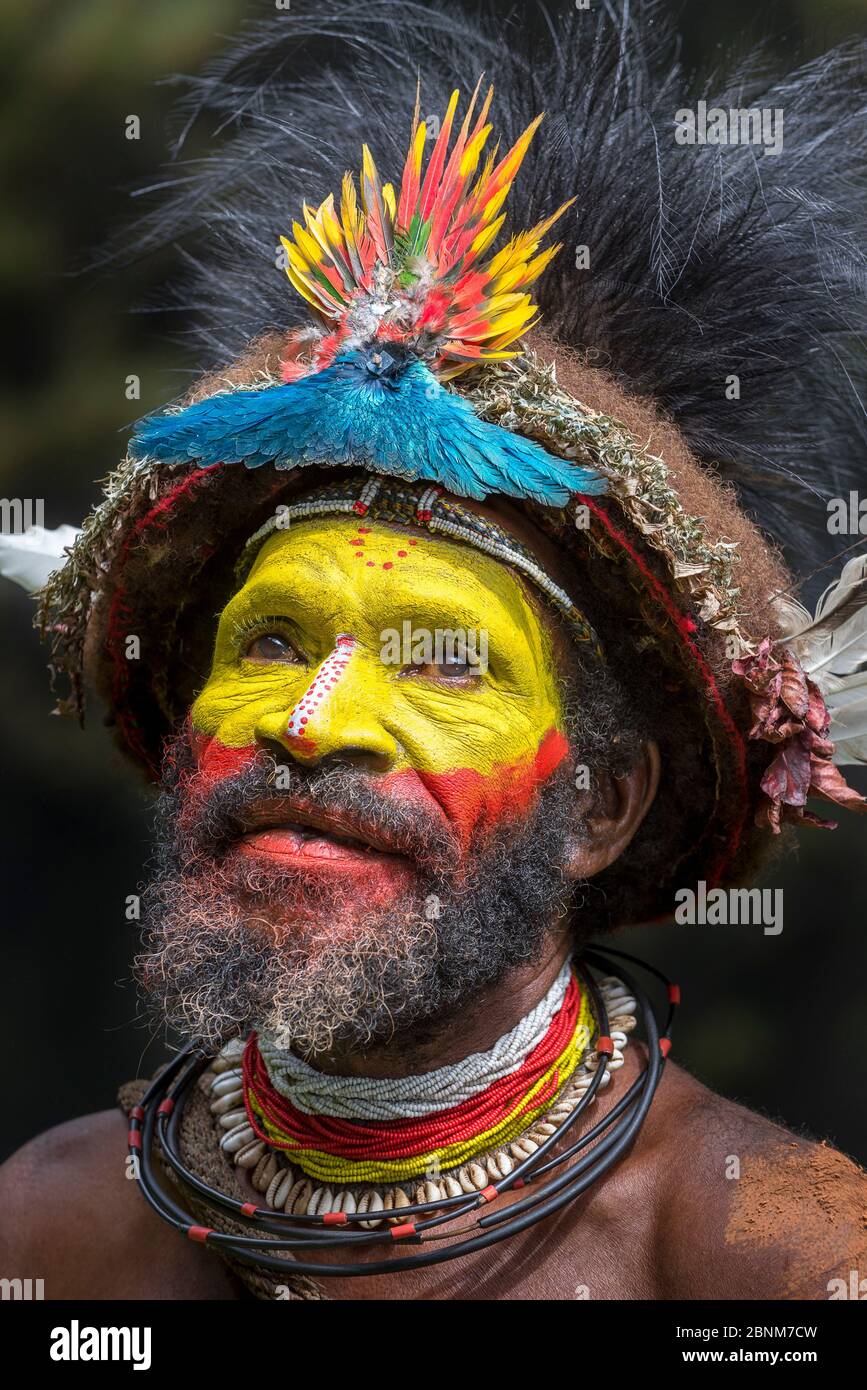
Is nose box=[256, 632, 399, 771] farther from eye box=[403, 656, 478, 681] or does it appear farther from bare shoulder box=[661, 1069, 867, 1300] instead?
bare shoulder box=[661, 1069, 867, 1300]

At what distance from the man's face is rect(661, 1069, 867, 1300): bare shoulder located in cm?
52

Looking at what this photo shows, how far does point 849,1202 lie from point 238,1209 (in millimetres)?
1128

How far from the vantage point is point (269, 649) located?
9.30 ft

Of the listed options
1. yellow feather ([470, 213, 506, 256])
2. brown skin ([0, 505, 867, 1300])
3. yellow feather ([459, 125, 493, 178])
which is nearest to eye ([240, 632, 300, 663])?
brown skin ([0, 505, 867, 1300])

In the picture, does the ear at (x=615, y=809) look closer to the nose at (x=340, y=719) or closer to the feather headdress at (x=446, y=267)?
the nose at (x=340, y=719)

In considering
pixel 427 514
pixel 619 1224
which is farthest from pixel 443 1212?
pixel 427 514

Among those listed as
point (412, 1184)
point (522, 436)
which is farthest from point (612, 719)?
point (412, 1184)

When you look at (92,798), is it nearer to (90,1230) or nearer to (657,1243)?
(90,1230)

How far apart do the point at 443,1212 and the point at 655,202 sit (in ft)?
6.66

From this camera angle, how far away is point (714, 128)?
3.06m

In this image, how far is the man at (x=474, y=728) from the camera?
8.62 feet

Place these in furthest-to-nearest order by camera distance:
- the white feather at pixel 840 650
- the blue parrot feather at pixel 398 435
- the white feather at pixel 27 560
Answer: the white feather at pixel 27 560 → the white feather at pixel 840 650 → the blue parrot feather at pixel 398 435

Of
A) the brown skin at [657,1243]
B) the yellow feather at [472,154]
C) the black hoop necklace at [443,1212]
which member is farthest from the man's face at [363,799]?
the yellow feather at [472,154]

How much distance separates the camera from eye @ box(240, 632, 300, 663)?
111 inches
